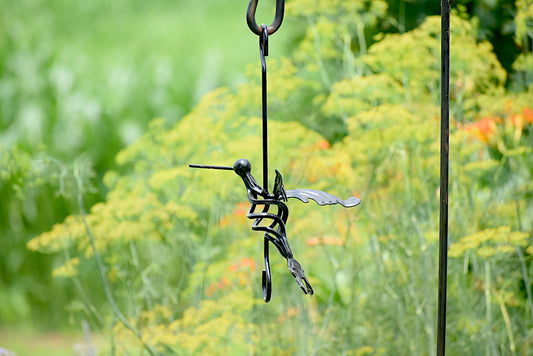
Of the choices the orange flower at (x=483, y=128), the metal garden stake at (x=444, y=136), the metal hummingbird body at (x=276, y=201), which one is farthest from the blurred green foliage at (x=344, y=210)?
the metal hummingbird body at (x=276, y=201)

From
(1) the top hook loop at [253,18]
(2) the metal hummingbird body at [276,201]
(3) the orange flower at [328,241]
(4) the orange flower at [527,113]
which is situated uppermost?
(1) the top hook loop at [253,18]

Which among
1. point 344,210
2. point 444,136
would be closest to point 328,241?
point 344,210

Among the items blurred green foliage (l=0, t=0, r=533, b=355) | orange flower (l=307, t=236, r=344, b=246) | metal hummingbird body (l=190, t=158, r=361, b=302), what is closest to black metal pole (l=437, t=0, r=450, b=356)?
metal hummingbird body (l=190, t=158, r=361, b=302)

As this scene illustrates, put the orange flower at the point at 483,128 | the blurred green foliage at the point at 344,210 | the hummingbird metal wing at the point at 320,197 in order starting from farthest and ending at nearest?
1. the orange flower at the point at 483,128
2. the blurred green foliage at the point at 344,210
3. the hummingbird metal wing at the point at 320,197

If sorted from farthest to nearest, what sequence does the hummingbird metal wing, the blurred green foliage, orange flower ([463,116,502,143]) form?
orange flower ([463,116,502,143])
the blurred green foliage
the hummingbird metal wing

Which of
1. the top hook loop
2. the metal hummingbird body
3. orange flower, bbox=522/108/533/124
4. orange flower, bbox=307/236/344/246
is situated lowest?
orange flower, bbox=307/236/344/246

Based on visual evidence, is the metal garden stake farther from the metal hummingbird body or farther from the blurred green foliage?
the blurred green foliage

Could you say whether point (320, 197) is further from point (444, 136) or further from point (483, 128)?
point (483, 128)

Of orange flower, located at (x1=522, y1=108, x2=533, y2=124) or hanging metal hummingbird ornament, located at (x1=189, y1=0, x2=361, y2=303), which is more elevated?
orange flower, located at (x1=522, y1=108, x2=533, y2=124)

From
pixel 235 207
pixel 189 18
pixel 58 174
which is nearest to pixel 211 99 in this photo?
pixel 235 207

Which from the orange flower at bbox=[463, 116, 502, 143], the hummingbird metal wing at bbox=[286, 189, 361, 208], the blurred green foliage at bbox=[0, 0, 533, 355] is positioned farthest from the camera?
the orange flower at bbox=[463, 116, 502, 143]

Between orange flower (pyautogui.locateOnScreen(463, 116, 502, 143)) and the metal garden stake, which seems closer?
the metal garden stake

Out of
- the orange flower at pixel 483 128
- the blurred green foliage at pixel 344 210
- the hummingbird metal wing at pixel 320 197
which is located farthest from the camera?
the orange flower at pixel 483 128

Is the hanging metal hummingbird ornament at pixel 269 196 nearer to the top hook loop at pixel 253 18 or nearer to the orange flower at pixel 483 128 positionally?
the top hook loop at pixel 253 18
